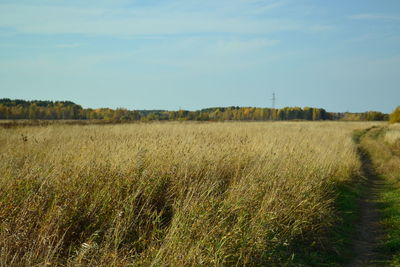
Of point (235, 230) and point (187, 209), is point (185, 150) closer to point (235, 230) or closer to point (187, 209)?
point (187, 209)

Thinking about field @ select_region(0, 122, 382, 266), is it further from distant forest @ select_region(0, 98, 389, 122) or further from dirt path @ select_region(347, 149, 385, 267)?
distant forest @ select_region(0, 98, 389, 122)

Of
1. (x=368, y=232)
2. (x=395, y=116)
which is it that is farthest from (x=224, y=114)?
(x=368, y=232)

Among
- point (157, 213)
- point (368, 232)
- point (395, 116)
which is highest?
point (395, 116)

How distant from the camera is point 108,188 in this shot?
5535 mm

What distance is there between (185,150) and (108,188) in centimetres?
323

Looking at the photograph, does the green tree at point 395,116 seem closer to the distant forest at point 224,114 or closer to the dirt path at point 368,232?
the distant forest at point 224,114

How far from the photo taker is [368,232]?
23.4 ft

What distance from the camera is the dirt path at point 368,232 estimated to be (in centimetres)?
575

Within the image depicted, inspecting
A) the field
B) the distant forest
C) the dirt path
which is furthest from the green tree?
the field

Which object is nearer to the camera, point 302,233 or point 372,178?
point 302,233

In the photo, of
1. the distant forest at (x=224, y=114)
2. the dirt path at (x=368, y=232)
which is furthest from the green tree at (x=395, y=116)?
the dirt path at (x=368, y=232)

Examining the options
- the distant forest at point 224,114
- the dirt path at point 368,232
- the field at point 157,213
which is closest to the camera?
the field at point 157,213

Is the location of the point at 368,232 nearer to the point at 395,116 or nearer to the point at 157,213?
the point at 157,213

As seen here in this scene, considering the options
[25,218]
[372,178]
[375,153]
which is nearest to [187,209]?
[25,218]
